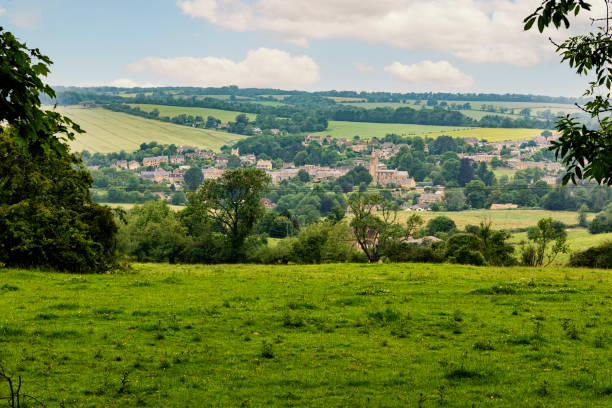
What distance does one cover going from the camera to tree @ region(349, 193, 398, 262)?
51.7m

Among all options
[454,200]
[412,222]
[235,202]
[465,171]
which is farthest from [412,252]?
[465,171]

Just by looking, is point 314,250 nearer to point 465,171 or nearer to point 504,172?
point 465,171

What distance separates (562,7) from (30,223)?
2359cm

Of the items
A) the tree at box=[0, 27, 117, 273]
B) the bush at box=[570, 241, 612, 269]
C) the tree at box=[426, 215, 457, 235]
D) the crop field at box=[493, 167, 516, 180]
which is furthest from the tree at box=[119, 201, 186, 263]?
the crop field at box=[493, 167, 516, 180]

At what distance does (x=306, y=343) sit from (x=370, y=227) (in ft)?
134

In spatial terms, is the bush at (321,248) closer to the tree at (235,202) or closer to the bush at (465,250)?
the tree at (235,202)

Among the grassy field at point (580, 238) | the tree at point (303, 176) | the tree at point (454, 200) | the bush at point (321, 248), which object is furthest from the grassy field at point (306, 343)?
the tree at point (303, 176)

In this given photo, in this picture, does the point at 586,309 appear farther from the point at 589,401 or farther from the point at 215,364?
the point at 215,364

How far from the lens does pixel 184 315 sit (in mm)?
16125

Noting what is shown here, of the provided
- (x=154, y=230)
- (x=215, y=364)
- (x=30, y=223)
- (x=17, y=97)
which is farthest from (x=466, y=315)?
(x=154, y=230)

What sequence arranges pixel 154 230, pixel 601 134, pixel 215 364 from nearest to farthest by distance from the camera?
pixel 601 134
pixel 215 364
pixel 154 230

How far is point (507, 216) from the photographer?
122 metres

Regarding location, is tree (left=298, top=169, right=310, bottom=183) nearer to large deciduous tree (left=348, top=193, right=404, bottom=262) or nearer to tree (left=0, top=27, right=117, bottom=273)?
large deciduous tree (left=348, top=193, right=404, bottom=262)

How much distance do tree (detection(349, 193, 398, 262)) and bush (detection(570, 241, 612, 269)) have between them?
55.5 feet
